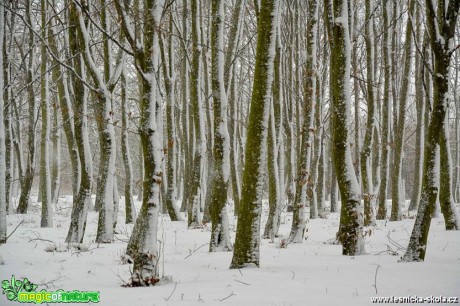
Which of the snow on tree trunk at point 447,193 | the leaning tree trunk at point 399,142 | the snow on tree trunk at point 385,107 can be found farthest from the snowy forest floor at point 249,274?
the snow on tree trunk at point 385,107

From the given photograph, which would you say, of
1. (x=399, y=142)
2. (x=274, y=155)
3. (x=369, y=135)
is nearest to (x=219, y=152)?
(x=274, y=155)

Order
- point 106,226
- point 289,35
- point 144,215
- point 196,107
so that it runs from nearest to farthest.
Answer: point 144,215 → point 106,226 → point 196,107 → point 289,35

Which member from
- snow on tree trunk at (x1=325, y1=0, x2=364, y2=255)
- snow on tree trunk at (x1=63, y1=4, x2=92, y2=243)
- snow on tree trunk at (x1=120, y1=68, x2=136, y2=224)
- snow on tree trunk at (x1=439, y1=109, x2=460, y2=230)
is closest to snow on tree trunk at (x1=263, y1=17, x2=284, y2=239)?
snow on tree trunk at (x1=325, y1=0, x2=364, y2=255)

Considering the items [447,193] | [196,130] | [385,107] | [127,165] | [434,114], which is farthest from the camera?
[385,107]

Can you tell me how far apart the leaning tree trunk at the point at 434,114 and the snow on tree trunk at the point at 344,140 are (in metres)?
0.82

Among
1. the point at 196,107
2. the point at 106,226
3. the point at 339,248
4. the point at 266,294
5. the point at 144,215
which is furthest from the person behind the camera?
the point at 196,107

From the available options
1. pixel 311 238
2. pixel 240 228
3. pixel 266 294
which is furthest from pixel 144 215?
pixel 311 238

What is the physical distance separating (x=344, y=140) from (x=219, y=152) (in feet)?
6.52

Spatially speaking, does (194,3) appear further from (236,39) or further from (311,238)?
(311,238)

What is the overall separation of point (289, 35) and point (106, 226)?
7998mm

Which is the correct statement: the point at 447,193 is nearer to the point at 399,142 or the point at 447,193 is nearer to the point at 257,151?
the point at 399,142

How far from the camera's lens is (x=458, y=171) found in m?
18.1

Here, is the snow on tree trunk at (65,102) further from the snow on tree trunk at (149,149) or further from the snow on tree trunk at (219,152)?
the snow on tree trunk at (149,149)

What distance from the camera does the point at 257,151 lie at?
4.52 meters
